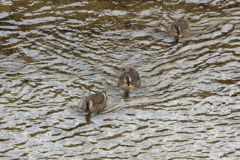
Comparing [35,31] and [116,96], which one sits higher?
[35,31]

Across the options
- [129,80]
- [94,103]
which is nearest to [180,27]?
[129,80]

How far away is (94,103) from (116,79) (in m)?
2.28

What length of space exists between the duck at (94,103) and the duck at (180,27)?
5.01 metres

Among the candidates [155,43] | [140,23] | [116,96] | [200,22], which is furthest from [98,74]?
[200,22]

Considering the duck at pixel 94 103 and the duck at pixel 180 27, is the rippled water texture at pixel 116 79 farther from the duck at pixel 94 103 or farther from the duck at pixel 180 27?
the duck at pixel 180 27

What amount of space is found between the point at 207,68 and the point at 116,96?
11.0 ft

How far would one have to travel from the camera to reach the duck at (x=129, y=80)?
510 inches

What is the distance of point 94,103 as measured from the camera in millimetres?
11805

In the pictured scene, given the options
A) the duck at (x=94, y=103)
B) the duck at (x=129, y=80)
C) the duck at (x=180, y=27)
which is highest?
the duck at (x=180, y=27)

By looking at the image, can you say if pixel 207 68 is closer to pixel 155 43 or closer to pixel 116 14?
pixel 155 43

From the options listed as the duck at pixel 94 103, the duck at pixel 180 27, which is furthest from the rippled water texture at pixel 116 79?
the duck at pixel 180 27

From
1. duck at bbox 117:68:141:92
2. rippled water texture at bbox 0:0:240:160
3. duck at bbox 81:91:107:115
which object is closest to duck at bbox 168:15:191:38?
rippled water texture at bbox 0:0:240:160

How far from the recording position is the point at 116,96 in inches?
516

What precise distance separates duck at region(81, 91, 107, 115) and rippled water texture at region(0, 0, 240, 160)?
0.62 feet
